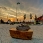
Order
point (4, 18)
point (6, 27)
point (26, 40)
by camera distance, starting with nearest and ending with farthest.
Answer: point (26, 40)
point (4, 18)
point (6, 27)

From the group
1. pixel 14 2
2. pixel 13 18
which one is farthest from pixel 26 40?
pixel 14 2

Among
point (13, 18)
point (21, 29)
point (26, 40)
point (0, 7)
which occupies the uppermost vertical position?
point (0, 7)

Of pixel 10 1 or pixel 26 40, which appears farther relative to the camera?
pixel 10 1

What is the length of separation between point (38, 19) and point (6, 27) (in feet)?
5.15

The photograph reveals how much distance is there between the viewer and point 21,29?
4.18 meters

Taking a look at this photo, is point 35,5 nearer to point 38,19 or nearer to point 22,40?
point 38,19

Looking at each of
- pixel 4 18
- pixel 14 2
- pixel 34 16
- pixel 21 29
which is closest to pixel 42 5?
pixel 34 16

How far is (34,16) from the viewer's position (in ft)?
19.5

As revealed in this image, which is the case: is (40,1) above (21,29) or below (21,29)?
above

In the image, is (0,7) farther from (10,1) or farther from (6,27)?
(6,27)

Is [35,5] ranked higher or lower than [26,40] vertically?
higher

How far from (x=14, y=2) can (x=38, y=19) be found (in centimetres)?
134

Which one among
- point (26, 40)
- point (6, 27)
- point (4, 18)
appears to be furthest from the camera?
point (6, 27)

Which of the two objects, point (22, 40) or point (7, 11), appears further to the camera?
point (7, 11)
